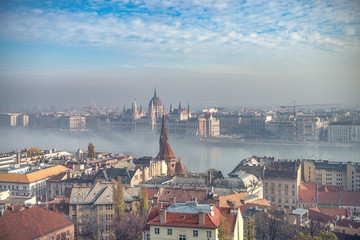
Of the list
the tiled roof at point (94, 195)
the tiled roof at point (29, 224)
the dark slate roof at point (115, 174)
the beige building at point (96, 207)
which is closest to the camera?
the tiled roof at point (29, 224)

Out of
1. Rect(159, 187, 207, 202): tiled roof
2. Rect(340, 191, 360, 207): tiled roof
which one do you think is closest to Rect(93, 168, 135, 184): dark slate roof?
Rect(159, 187, 207, 202): tiled roof

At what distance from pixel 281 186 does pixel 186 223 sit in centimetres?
604

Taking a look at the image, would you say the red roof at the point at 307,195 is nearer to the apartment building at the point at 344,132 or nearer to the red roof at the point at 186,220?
the red roof at the point at 186,220

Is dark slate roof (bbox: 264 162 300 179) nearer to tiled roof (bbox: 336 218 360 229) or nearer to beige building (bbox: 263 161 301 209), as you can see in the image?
beige building (bbox: 263 161 301 209)

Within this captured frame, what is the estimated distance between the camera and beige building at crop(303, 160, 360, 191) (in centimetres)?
1162

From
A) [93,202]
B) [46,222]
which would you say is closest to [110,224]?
[93,202]

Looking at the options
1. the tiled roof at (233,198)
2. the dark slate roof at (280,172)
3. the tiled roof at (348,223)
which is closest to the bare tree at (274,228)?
the tiled roof at (233,198)

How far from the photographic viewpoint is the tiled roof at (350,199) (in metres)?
8.98

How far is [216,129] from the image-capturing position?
37.9m

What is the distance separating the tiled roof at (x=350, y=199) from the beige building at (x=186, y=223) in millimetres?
5193

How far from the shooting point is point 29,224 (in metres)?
4.95

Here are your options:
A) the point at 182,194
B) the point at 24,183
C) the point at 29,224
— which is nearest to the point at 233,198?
the point at 182,194

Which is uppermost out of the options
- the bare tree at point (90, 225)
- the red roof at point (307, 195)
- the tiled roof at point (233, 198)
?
the tiled roof at point (233, 198)

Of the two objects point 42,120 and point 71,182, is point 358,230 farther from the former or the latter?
point 42,120
